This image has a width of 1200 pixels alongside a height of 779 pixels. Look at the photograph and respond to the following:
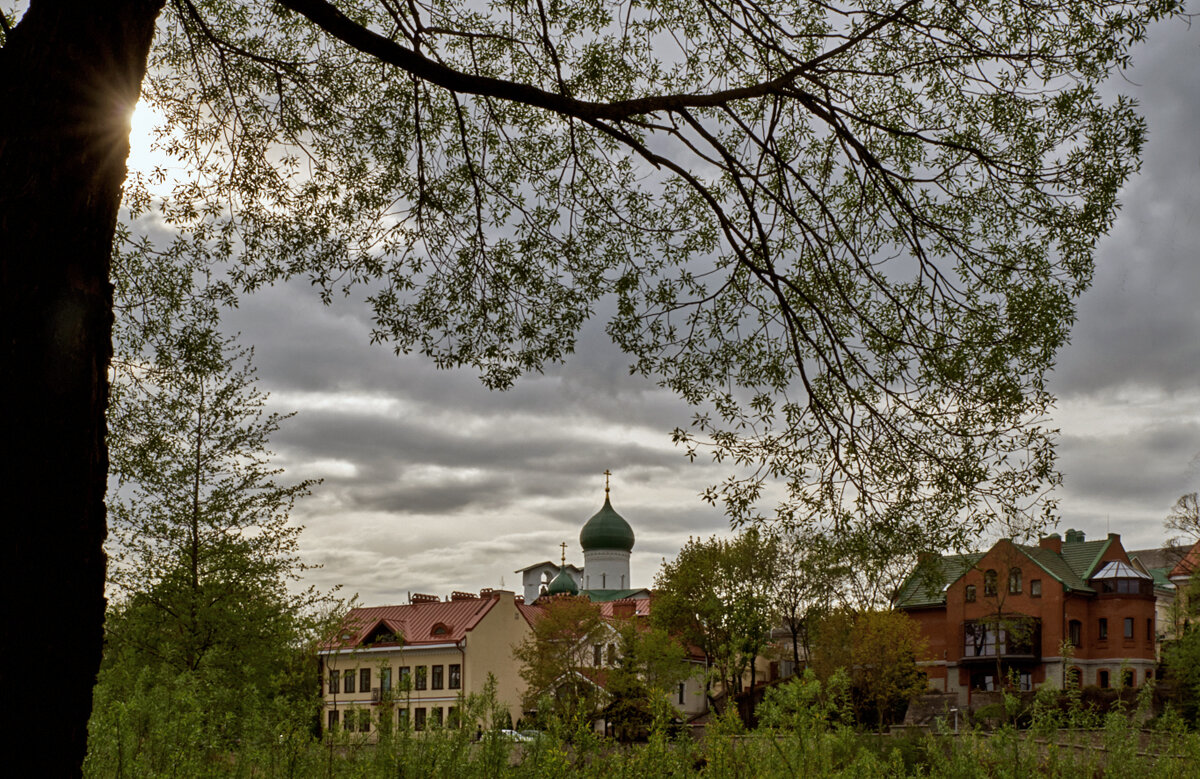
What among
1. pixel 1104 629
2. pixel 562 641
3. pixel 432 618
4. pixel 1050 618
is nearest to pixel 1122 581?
pixel 1104 629

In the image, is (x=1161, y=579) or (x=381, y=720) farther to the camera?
(x=1161, y=579)

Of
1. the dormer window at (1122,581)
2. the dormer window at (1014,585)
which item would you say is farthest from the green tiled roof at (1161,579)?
the dormer window at (1014,585)

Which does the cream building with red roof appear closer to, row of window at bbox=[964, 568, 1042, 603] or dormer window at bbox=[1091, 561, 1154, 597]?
row of window at bbox=[964, 568, 1042, 603]

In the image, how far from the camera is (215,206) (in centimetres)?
1025

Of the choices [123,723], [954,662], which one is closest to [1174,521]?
[954,662]

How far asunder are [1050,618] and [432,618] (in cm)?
3114

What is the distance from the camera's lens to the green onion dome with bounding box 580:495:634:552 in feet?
266

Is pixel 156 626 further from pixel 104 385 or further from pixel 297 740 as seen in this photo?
pixel 104 385

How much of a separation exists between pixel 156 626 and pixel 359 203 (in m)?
11.4

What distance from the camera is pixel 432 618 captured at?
53.4 metres

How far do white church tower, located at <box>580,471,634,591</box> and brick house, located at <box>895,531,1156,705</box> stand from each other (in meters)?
31.9

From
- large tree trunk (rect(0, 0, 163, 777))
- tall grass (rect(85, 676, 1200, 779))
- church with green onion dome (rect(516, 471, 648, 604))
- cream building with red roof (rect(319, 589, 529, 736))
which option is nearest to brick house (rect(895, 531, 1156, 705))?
cream building with red roof (rect(319, 589, 529, 736))

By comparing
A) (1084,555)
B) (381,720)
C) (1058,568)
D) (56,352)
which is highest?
(56,352)

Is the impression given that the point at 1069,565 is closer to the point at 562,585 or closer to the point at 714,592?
the point at 714,592
